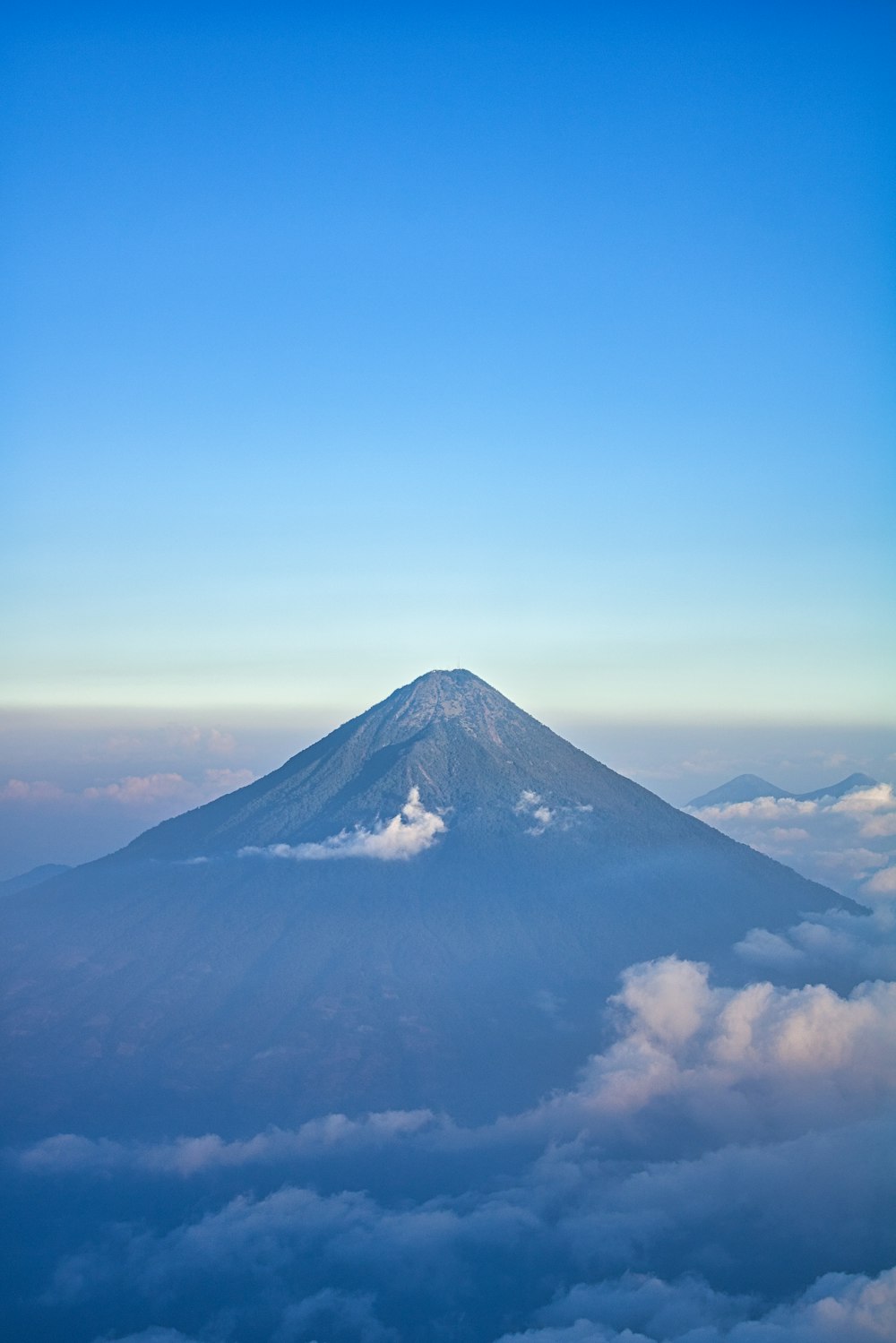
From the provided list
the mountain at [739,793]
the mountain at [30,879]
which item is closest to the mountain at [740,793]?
the mountain at [739,793]

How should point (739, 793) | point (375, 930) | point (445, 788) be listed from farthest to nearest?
point (739, 793) < point (445, 788) < point (375, 930)

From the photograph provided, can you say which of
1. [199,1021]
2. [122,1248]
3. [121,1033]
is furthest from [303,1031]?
[122,1248]

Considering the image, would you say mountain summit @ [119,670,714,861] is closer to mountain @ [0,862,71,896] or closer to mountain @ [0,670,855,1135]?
mountain @ [0,670,855,1135]

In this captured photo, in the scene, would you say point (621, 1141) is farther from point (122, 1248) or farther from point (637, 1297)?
point (122, 1248)

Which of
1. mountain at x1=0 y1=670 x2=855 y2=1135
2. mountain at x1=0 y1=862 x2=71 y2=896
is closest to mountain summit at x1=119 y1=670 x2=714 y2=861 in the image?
mountain at x1=0 y1=670 x2=855 y2=1135

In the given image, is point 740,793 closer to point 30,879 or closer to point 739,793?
point 739,793

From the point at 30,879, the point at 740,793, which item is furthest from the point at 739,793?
the point at 30,879

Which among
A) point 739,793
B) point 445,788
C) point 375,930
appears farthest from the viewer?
point 739,793

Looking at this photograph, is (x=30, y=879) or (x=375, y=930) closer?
(x=375, y=930)
